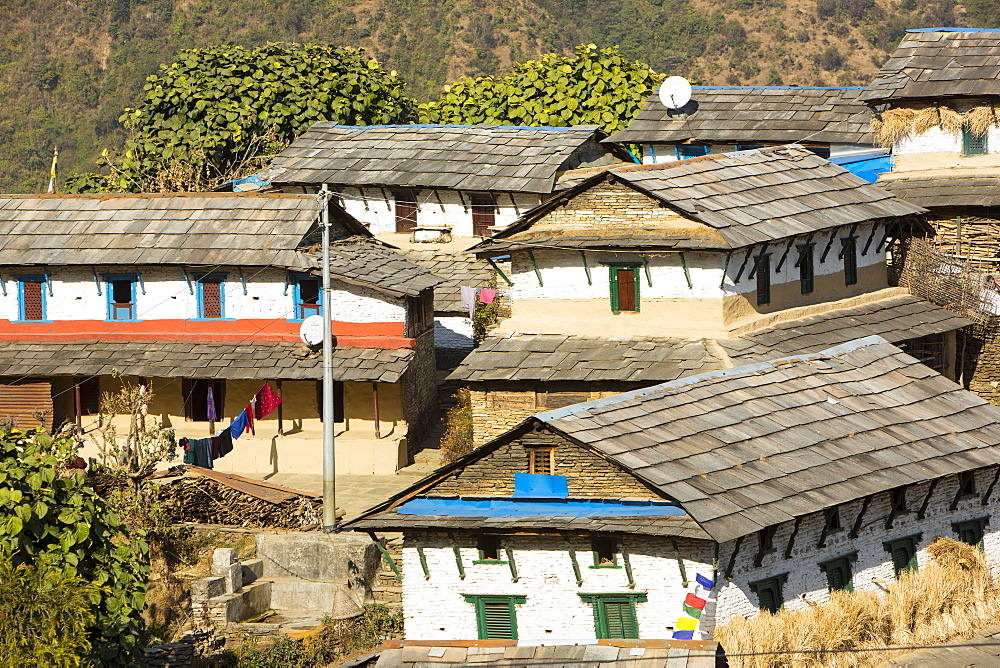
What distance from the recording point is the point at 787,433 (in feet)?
95.9

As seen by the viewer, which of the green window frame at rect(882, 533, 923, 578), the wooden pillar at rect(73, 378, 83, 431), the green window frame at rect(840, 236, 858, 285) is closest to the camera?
the green window frame at rect(882, 533, 923, 578)

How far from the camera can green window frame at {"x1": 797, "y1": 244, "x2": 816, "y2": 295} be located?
3916 centimetres

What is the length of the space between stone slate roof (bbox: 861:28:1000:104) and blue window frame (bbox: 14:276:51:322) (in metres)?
22.6

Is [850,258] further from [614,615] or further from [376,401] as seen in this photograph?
[614,615]

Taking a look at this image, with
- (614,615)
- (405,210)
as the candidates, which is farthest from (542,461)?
(405,210)

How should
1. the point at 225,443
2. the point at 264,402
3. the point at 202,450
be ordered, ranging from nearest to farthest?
the point at 202,450
the point at 225,443
the point at 264,402

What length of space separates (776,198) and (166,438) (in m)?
15.0

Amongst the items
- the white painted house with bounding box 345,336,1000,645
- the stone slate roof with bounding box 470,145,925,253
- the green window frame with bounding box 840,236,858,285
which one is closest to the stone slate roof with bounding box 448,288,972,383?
the green window frame with bounding box 840,236,858,285

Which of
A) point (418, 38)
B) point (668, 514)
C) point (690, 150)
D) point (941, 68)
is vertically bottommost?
point (668, 514)

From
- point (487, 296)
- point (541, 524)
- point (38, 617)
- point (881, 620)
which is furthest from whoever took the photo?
point (487, 296)

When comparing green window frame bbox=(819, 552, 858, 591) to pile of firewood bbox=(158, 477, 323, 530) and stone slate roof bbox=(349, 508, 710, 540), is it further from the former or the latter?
pile of firewood bbox=(158, 477, 323, 530)

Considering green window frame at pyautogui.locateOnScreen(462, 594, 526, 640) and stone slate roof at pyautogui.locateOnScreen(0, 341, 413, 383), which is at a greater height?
stone slate roof at pyautogui.locateOnScreen(0, 341, 413, 383)

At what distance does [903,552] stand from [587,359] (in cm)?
942

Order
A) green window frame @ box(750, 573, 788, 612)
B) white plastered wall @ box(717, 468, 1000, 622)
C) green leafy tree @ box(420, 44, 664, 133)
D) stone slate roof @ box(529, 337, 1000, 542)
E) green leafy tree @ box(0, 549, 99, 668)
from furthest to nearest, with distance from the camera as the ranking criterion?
green leafy tree @ box(420, 44, 664, 133)
green window frame @ box(750, 573, 788, 612)
stone slate roof @ box(529, 337, 1000, 542)
white plastered wall @ box(717, 468, 1000, 622)
green leafy tree @ box(0, 549, 99, 668)
